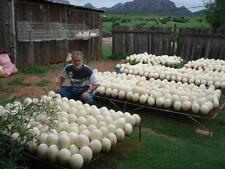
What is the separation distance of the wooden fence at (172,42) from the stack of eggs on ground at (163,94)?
777 cm

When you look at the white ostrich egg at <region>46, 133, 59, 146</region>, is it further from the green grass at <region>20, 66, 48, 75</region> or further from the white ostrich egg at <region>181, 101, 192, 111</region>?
the green grass at <region>20, 66, 48, 75</region>

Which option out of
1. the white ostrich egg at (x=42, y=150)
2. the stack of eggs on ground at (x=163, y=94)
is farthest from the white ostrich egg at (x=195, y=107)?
the white ostrich egg at (x=42, y=150)

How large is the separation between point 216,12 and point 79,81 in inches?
476

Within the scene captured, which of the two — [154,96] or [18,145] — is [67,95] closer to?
[154,96]

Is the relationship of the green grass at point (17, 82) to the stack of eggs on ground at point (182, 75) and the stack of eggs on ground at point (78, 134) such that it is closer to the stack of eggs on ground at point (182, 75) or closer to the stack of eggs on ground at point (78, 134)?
the stack of eggs on ground at point (182, 75)

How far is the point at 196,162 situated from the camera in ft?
16.1

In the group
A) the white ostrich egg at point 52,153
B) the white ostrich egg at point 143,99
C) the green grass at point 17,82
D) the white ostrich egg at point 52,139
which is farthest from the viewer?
the green grass at point 17,82

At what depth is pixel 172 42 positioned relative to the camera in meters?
16.2

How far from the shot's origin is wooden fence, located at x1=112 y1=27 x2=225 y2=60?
14.8m

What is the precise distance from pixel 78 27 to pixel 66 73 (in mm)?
8974

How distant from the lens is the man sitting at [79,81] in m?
6.45

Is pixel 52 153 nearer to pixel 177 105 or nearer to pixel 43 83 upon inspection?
pixel 177 105

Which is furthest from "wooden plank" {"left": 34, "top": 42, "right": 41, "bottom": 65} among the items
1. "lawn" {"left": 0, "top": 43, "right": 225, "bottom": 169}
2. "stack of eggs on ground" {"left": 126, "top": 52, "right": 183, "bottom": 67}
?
"lawn" {"left": 0, "top": 43, "right": 225, "bottom": 169}

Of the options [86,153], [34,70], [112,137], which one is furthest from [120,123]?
[34,70]
